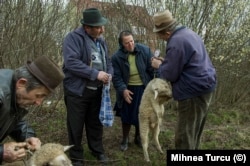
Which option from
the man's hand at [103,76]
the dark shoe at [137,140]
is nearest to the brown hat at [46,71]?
the man's hand at [103,76]

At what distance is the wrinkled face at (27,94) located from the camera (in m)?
3.05

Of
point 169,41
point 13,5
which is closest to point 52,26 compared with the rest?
point 13,5

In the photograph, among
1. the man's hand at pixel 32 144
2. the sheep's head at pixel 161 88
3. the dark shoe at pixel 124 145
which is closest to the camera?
the man's hand at pixel 32 144

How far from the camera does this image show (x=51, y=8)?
267 inches

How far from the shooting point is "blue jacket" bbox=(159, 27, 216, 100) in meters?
4.11

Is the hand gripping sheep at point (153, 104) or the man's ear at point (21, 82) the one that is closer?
the man's ear at point (21, 82)

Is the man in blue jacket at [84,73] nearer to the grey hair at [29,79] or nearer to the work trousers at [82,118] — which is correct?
the work trousers at [82,118]

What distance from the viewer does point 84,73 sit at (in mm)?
4672

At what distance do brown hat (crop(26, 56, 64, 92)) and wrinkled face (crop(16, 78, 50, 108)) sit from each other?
0.22 feet

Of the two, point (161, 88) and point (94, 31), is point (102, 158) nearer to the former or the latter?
→ point (161, 88)

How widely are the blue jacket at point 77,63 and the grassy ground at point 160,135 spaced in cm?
110

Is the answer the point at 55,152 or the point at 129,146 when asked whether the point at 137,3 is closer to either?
the point at 129,146

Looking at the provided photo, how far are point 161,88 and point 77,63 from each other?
3.61 feet

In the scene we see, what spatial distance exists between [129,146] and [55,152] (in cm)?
318
